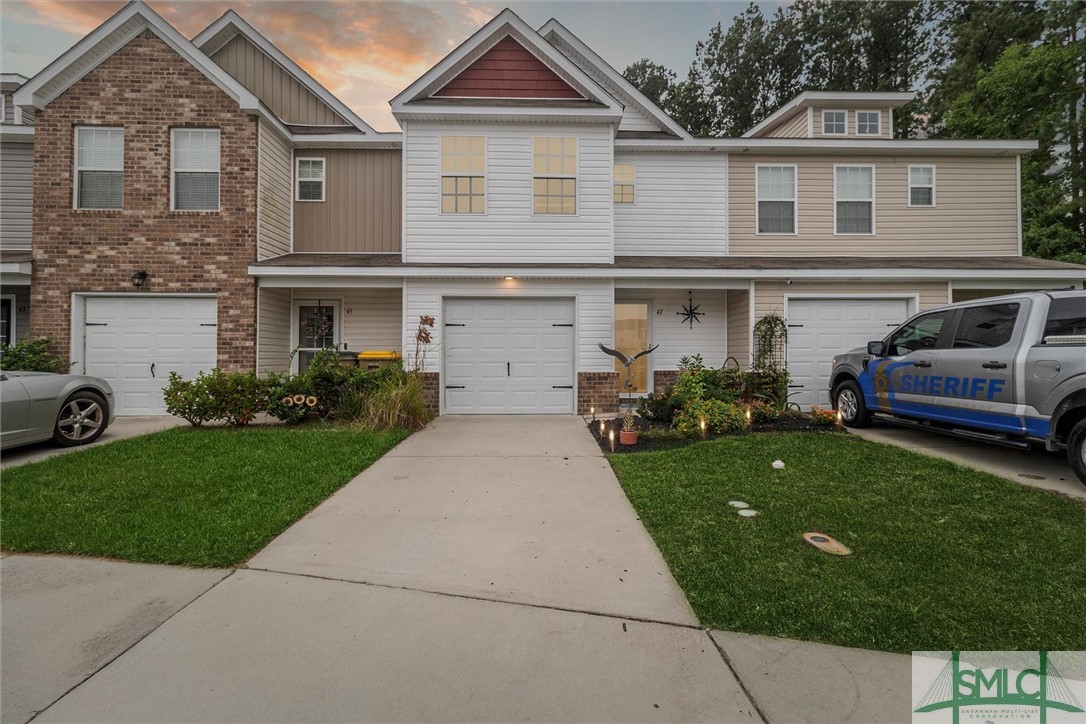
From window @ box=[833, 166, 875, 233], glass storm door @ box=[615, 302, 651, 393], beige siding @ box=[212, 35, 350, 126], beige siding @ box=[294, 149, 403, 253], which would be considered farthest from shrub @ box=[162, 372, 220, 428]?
window @ box=[833, 166, 875, 233]

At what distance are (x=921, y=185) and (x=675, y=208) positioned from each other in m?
5.99

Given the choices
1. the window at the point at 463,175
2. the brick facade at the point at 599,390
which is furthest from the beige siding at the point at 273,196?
the brick facade at the point at 599,390

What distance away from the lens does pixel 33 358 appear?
28.8 ft

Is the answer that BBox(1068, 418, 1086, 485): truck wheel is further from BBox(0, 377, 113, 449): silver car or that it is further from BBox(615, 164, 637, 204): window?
BBox(0, 377, 113, 449): silver car

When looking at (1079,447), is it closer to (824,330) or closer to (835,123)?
(824,330)

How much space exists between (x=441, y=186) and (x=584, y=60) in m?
5.29

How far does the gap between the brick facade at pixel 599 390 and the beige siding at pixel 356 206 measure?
543 cm

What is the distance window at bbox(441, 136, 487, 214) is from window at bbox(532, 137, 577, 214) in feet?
3.51

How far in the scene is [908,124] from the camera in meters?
22.1

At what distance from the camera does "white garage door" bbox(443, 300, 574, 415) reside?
9859mm

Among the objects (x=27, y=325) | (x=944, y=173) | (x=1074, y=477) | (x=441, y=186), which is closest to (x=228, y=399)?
(x=441, y=186)

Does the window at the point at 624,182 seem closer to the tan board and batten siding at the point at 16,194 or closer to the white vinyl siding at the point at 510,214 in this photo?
the white vinyl siding at the point at 510,214

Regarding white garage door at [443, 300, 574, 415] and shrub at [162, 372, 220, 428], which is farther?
white garage door at [443, 300, 574, 415]

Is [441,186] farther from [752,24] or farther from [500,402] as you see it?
[752,24]
